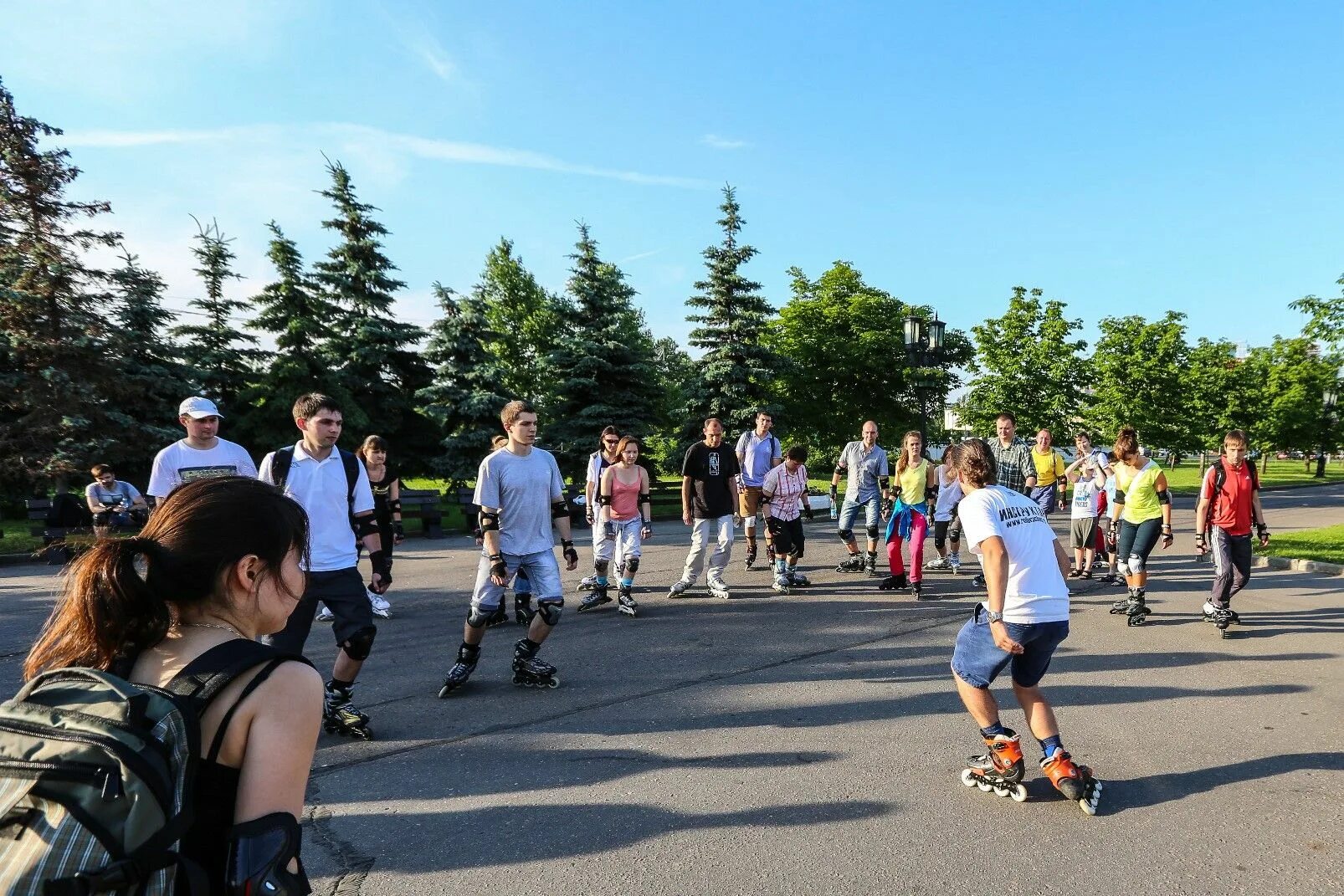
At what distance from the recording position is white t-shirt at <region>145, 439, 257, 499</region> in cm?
520

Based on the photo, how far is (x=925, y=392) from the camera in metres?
16.1

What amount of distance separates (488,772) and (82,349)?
17.3 metres

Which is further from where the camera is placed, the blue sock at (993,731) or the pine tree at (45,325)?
the pine tree at (45,325)

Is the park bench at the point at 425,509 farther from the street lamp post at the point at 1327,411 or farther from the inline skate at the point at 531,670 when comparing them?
the street lamp post at the point at 1327,411

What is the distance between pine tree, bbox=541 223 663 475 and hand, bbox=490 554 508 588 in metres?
15.4

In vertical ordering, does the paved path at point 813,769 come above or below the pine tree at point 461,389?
below

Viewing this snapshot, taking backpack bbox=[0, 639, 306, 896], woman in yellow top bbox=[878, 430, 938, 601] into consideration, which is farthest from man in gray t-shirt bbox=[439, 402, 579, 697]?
woman in yellow top bbox=[878, 430, 938, 601]

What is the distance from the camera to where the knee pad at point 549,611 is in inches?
217

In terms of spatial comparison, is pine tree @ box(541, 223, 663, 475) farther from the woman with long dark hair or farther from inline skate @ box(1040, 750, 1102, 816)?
the woman with long dark hair

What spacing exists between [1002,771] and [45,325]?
2016 centimetres

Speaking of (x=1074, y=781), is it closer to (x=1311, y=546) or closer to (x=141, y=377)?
(x=1311, y=546)

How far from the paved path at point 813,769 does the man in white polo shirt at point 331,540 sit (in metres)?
0.36

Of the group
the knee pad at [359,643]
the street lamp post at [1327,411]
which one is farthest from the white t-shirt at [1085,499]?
the street lamp post at [1327,411]

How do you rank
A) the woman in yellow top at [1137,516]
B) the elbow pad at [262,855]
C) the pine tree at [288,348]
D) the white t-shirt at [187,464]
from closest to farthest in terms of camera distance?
the elbow pad at [262,855]
the white t-shirt at [187,464]
the woman in yellow top at [1137,516]
the pine tree at [288,348]
